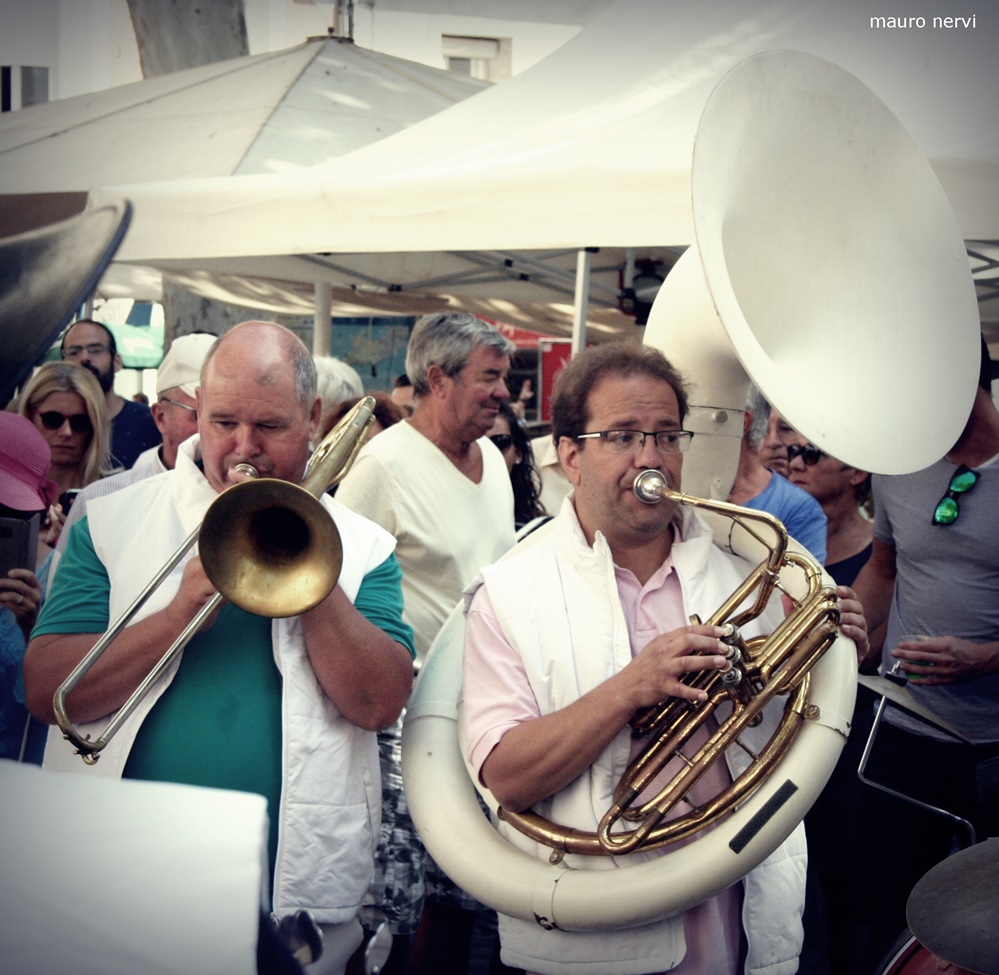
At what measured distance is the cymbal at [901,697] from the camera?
8.45ft

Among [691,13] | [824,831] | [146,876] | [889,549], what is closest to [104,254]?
[146,876]

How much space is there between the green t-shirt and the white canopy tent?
1882 millimetres

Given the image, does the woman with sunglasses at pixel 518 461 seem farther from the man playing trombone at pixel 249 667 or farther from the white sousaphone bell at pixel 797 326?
the man playing trombone at pixel 249 667

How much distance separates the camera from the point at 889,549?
2926 mm

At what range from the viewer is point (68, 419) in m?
3.33

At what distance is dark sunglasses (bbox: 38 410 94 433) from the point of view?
3.31 metres

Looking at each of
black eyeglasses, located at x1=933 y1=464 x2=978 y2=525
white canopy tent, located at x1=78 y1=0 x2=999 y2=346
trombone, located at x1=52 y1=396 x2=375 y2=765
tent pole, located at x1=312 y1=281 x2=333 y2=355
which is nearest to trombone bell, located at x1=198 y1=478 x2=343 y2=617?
trombone, located at x1=52 y1=396 x2=375 y2=765

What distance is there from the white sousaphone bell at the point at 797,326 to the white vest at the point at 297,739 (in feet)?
0.38

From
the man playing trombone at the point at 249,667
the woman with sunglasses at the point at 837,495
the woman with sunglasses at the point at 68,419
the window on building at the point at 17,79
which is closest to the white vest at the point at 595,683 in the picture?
the man playing trombone at the point at 249,667

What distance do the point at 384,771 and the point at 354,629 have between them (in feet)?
2.65

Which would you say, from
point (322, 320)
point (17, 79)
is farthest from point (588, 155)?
point (322, 320)

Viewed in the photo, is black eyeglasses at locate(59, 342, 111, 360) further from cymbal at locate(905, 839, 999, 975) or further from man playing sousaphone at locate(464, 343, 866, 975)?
cymbal at locate(905, 839, 999, 975)

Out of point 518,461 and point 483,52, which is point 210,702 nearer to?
point 518,461

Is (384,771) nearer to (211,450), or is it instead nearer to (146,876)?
(211,450)
